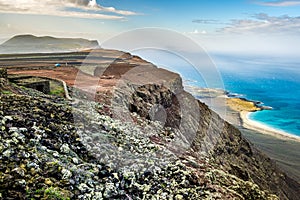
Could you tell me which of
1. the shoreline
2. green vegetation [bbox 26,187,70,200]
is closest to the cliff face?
green vegetation [bbox 26,187,70,200]

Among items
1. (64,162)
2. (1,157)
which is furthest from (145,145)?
(1,157)

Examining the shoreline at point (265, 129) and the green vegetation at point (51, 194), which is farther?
the shoreline at point (265, 129)

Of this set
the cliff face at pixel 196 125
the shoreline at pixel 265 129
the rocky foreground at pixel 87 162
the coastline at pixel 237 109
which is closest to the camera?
the rocky foreground at pixel 87 162

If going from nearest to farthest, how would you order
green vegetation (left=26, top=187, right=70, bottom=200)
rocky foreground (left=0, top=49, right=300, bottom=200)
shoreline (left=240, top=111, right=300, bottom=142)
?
green vegetation (left=26, top=187, right=70, bottom=200), rocky foreground (left=0, top=49, right=300, bottom=200), shoreline (left=240, top=111, right=300, bottom=142)

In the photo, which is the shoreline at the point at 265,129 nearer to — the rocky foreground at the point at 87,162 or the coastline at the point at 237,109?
the coastline at the point at 237,109

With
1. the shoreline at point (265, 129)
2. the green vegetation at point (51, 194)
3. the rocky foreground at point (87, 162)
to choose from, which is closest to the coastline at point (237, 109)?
the shoreline at point (265, 129)

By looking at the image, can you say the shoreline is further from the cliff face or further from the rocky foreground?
the rocky foreground

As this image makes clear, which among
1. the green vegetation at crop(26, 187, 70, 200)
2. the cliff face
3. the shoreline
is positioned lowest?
the shoreline

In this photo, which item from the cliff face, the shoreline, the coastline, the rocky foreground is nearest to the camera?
the rocky foreground

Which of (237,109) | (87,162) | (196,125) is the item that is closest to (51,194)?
(87,162)

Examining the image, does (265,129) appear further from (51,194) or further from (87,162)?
(51,194)

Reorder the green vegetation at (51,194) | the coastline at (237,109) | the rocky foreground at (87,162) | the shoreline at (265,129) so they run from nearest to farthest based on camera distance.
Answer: the green vegetation at (51,194) → the rocky foreground at (87,162) → the shoreline at (265,129) → the coastline at (237,109)

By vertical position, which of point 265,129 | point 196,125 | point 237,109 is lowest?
point 265,129

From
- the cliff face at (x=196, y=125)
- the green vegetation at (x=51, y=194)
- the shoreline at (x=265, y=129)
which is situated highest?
the green vegetation at (x=51, y=194)
